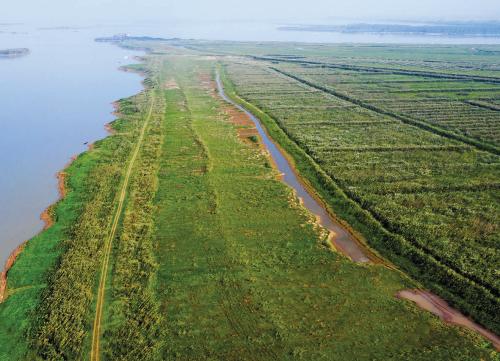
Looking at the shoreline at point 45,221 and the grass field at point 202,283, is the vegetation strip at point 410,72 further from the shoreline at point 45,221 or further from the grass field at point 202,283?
the shoreline at point 45,221

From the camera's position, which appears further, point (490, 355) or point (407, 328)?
point (407, 328)

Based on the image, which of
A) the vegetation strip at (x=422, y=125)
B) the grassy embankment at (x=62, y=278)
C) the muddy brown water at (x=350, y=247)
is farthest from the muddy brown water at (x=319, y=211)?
the vegetation strip at (x=422, y=125)

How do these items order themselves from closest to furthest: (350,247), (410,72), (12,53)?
(350,247) → (410,72) → (12,53)

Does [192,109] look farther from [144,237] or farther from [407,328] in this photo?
[407,328]

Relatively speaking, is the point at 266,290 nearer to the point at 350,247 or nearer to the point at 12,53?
the point at 350,247

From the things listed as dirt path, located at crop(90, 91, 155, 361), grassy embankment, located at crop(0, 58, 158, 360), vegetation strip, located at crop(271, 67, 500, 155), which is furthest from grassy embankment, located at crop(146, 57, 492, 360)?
vegetation strip, located at crop(271, 67, 500, 155)

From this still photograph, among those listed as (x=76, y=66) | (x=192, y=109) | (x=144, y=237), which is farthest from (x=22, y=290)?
(x=76, y=66)

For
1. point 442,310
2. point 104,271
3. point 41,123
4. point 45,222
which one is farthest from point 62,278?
point 41,123
